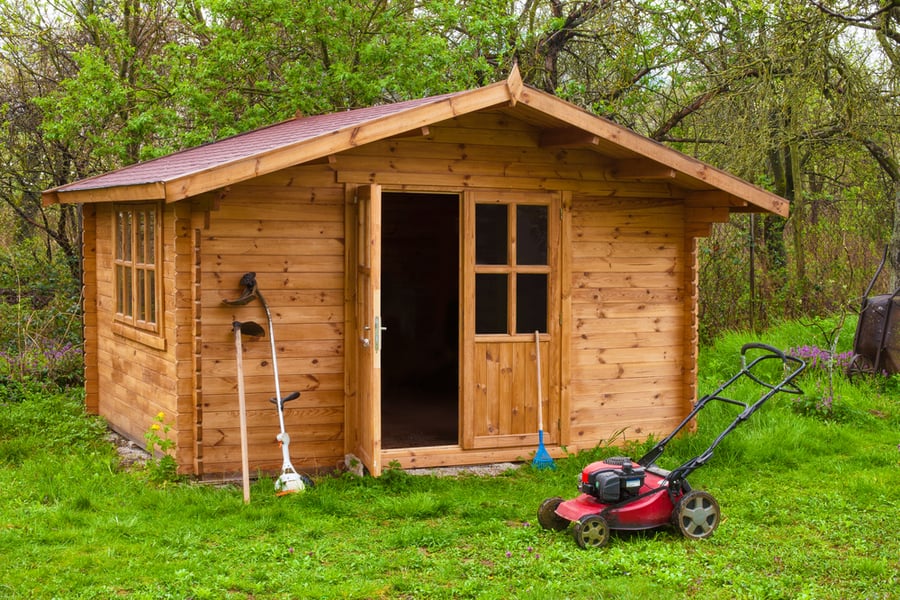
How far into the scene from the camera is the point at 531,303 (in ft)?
26.3

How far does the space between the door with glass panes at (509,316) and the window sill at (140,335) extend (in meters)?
2.31

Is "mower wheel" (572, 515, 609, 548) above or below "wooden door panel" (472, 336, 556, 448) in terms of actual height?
below

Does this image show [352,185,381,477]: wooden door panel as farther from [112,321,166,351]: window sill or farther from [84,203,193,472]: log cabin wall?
[112,321,166,351]: window sill

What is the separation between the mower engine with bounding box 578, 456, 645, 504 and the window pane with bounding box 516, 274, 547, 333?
85.3 inches

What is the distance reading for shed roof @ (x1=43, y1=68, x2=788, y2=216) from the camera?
21.8 feet

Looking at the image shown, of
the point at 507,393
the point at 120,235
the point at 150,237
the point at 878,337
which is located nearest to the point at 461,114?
the point at 507,393

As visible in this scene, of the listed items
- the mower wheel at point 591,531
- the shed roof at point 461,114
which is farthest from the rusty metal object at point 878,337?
the mower wheel at point 591,531

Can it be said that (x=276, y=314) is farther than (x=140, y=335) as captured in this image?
No

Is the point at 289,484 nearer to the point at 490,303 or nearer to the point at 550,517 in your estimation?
the point at 550,517

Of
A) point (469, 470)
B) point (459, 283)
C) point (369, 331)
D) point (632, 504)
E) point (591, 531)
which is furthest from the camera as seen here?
point (459, 283)

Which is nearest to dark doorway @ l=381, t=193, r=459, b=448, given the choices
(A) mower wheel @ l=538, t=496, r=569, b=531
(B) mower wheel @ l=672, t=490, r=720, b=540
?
(A) mower wheel @ l=538, t=496, r=569, b=531

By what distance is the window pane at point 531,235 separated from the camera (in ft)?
26.1

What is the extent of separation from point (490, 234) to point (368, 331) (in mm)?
1354

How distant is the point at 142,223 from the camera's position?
8195mm
